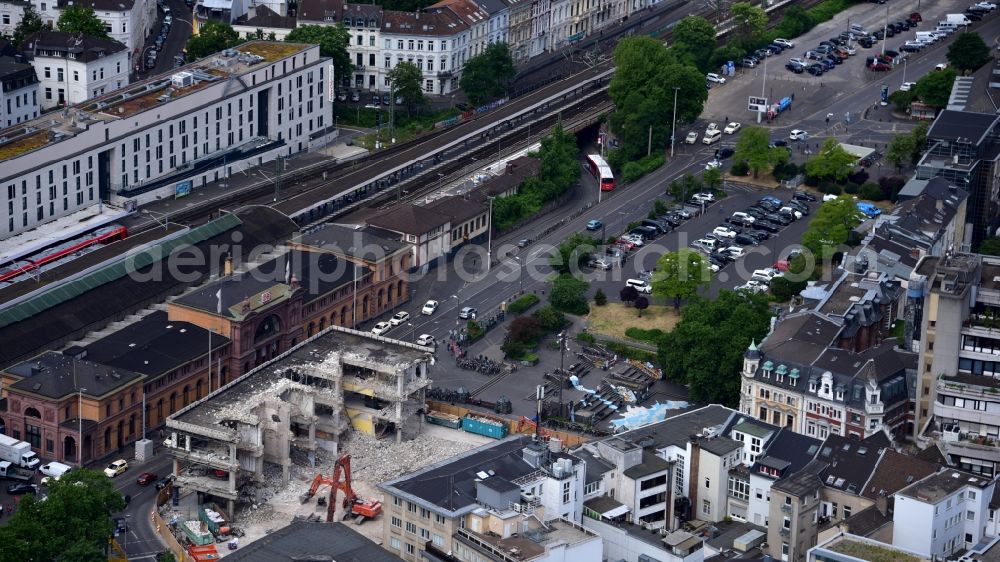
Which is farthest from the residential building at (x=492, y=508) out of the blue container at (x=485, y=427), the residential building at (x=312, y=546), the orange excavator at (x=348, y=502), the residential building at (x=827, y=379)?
the residential building at (x=827, y=379)

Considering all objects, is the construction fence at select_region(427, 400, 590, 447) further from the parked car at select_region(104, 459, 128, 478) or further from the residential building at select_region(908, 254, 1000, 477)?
the residential building at select_region(908, 254, 1000, 477)

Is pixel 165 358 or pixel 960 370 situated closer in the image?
pixel 960 370

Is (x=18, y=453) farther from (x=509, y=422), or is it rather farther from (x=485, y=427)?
(x=509, y=422)

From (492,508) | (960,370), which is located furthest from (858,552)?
(960,370)

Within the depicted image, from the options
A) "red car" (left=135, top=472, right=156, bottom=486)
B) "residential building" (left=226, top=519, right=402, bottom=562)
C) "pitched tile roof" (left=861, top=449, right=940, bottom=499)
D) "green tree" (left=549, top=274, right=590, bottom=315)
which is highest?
"pitched tile roof" (left=861, top=449, right=940, bottom=499)

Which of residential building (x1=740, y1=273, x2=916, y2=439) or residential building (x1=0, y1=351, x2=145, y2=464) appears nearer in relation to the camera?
residential building (x1=0, y1=351, x2=145, y2=464)

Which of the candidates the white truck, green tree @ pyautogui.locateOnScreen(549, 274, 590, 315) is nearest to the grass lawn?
green tree @ pyautogui.locateOnScreen(549, 274, 590, 315)

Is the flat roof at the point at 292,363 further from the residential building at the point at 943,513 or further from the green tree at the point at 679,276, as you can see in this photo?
the residential building at the point at 943,513

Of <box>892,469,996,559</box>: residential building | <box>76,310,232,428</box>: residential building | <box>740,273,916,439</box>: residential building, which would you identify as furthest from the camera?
<box>76,310,232,428</box>: residential building
